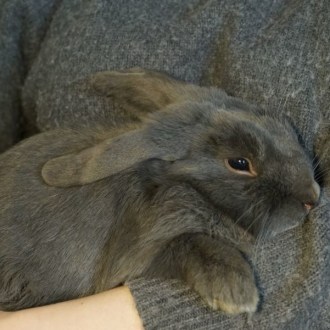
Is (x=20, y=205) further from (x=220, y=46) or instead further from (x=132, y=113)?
(x=220, y=46)

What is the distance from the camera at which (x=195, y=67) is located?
1.21 meters

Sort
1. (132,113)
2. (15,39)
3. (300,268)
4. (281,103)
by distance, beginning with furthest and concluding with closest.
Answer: (15,39)
(132,113)
(281,103)
(300,268)

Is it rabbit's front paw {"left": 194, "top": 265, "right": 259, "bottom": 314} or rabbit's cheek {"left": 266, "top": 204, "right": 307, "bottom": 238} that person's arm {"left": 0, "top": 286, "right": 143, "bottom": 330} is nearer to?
rabbit's front paw {"left": 194, "top": 265, "right": 259, "bottom": 314}

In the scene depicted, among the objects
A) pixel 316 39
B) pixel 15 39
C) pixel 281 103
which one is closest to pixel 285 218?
pixel 281 103

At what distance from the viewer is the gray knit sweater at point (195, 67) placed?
Answer: 36.7 inches

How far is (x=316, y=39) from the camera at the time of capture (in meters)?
1.06

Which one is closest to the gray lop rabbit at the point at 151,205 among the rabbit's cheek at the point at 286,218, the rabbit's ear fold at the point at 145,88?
the rabbit's cheek at the point at 286,218

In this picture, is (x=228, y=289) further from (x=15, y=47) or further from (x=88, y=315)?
(x=15, y=47)

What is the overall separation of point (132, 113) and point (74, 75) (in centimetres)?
17

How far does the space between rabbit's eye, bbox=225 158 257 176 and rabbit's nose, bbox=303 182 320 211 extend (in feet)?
0.33

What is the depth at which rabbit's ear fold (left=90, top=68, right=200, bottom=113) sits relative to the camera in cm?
111

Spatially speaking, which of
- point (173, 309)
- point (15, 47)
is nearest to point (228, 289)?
point (173, 309)

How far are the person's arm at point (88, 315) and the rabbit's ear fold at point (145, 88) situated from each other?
1.22 feet

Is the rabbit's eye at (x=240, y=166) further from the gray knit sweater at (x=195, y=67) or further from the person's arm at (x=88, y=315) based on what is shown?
the person's arm at (x=88, y=315)
